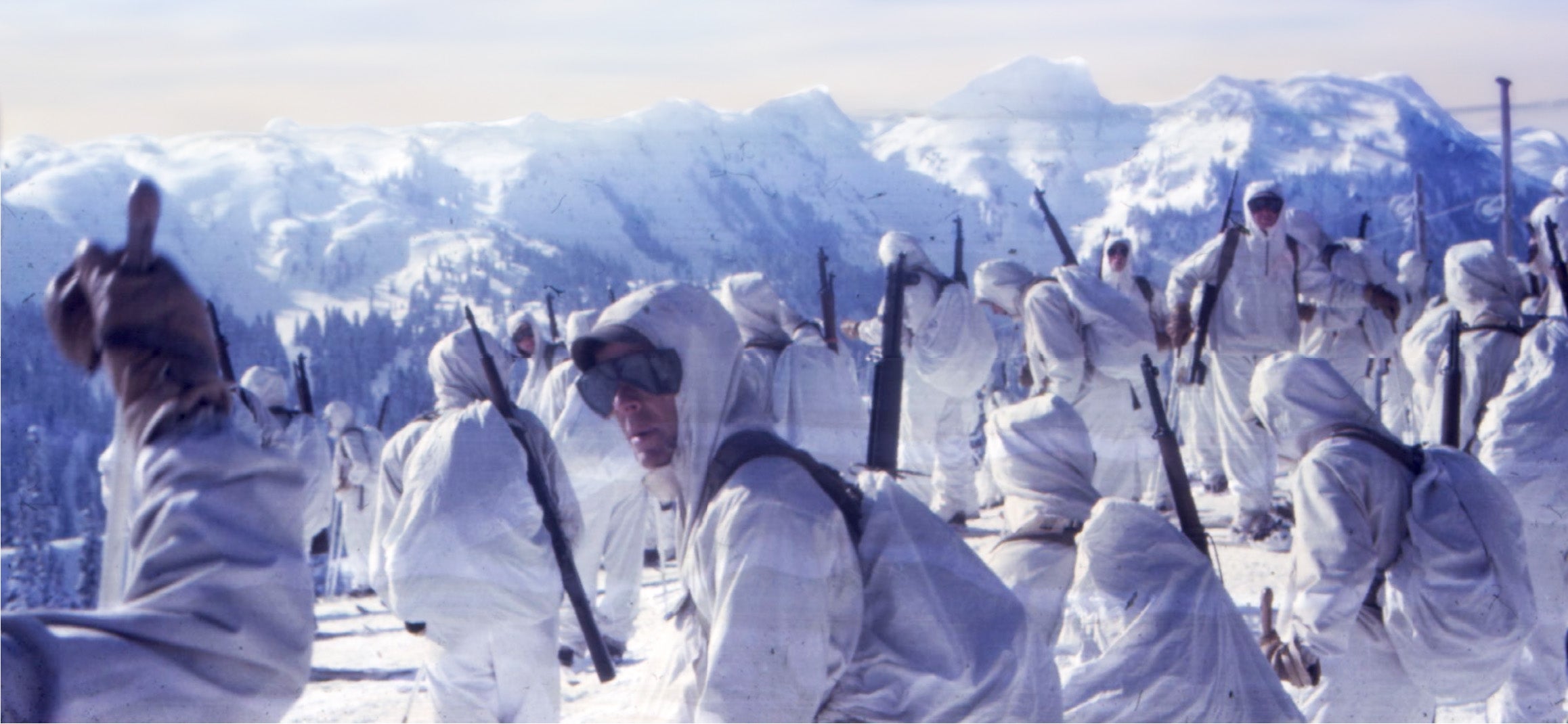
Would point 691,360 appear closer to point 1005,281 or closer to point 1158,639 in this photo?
point 1158,639

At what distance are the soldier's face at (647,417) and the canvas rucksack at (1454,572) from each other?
1.91m

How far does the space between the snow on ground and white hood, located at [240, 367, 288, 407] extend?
4.02 ft

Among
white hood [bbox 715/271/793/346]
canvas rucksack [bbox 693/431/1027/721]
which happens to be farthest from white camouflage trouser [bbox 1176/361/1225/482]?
canvas rucksack [bbox 693/431/1027/721]

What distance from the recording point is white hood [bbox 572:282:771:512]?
180 centimetres

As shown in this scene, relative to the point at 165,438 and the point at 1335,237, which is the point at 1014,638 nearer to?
the point at 165,438

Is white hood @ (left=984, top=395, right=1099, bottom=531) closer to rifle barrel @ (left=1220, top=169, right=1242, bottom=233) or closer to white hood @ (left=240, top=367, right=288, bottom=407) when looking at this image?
rifle barrel @ (left=1220, top=169, right=1242, bottom=233)

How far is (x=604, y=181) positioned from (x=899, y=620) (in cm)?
206

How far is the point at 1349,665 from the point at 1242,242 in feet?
11.0

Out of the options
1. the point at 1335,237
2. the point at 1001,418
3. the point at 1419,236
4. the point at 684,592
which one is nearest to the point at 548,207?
the point at 1001,418

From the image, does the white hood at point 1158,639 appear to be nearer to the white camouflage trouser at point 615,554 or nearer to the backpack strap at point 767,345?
the backpack strap at point 767,345

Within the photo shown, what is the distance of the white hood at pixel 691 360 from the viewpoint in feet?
5.90

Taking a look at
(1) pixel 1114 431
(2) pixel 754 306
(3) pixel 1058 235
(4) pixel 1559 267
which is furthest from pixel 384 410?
(4) pixel 1559 267

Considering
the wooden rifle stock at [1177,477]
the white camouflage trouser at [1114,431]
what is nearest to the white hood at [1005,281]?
the white camouflage trouser at [1114,431]

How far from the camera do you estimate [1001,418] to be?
3.62 meters
